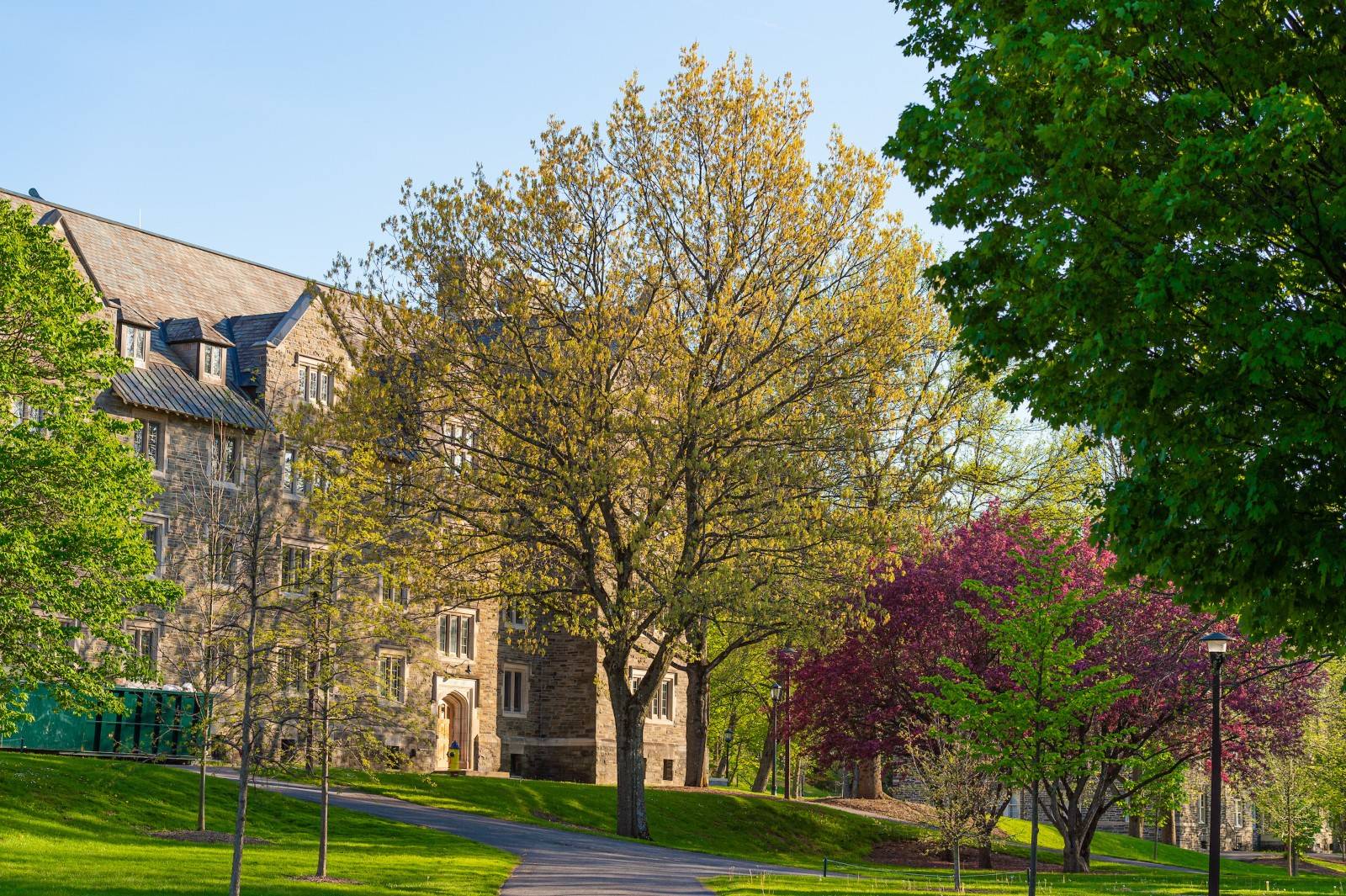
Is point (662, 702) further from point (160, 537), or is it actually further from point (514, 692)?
point (160, 537)

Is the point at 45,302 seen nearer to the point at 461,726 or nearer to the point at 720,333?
the point at 720,333

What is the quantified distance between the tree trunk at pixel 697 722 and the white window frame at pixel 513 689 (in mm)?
9192

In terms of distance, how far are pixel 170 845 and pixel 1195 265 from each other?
71.9 feet

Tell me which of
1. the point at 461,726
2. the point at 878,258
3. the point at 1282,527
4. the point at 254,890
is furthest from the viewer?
the point at 461,726

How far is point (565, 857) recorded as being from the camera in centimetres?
2903

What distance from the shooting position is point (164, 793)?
1267 inches

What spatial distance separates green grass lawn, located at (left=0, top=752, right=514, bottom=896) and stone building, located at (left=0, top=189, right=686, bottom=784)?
6.07 meters

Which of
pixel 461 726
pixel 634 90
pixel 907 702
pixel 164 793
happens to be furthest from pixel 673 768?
pixel 634 90

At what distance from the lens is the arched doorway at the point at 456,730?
52125 mm

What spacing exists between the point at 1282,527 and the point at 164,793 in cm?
2674

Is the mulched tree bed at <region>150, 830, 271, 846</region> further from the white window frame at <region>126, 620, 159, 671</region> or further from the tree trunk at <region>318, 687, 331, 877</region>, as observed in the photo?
the white window frame at <region>126, 620, 159, 671</region>

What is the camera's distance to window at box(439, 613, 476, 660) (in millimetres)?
52938

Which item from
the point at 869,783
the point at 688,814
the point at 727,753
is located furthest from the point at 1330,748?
the point at 727,753

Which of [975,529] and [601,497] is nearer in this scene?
[601,497]
